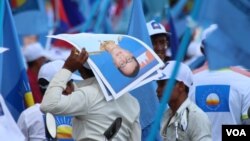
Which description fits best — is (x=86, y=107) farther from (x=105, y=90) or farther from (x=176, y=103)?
(x=176, y=103)

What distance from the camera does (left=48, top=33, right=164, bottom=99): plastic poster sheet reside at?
318 inches

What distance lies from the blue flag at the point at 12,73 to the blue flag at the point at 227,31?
3069 millimetres

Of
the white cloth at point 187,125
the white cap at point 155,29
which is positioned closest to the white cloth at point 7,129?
the white cloth at point 187,125

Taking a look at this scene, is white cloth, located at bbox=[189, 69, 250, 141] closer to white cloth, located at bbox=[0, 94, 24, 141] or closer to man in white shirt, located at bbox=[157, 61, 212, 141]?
man in white shirt, located at bbox=[157, 61, 212, 141]

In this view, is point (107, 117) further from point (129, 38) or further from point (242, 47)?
point (242, 47)

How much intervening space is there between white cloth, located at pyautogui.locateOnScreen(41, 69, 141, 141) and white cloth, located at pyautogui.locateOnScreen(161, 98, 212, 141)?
43 centimetres

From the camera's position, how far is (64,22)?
16484 millimetres

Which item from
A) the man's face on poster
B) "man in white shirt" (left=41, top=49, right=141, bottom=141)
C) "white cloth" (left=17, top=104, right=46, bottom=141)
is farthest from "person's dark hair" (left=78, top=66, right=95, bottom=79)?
"white cloth" (left=17, top=104, right=46, bottom=141)

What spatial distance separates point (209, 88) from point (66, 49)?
5.67 meters

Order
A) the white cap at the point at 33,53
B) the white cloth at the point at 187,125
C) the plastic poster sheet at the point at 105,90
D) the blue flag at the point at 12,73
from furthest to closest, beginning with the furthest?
the white cap at the point at 33,53 → the blue flag at the point at 12,73 → the white cloth at the point at 187,125 → the plastic poster sheet at the point at 105,90

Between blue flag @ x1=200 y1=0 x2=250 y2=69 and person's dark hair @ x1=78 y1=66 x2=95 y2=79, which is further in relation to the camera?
person's dark hair @ x1=78 y1=66 x2=95 y2=79

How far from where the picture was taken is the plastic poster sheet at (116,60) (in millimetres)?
8078

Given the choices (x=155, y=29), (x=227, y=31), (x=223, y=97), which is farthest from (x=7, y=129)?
(x=155, y=29)

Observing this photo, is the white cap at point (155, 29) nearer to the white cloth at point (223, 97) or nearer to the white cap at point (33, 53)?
the white cloth at point (223, 97)
